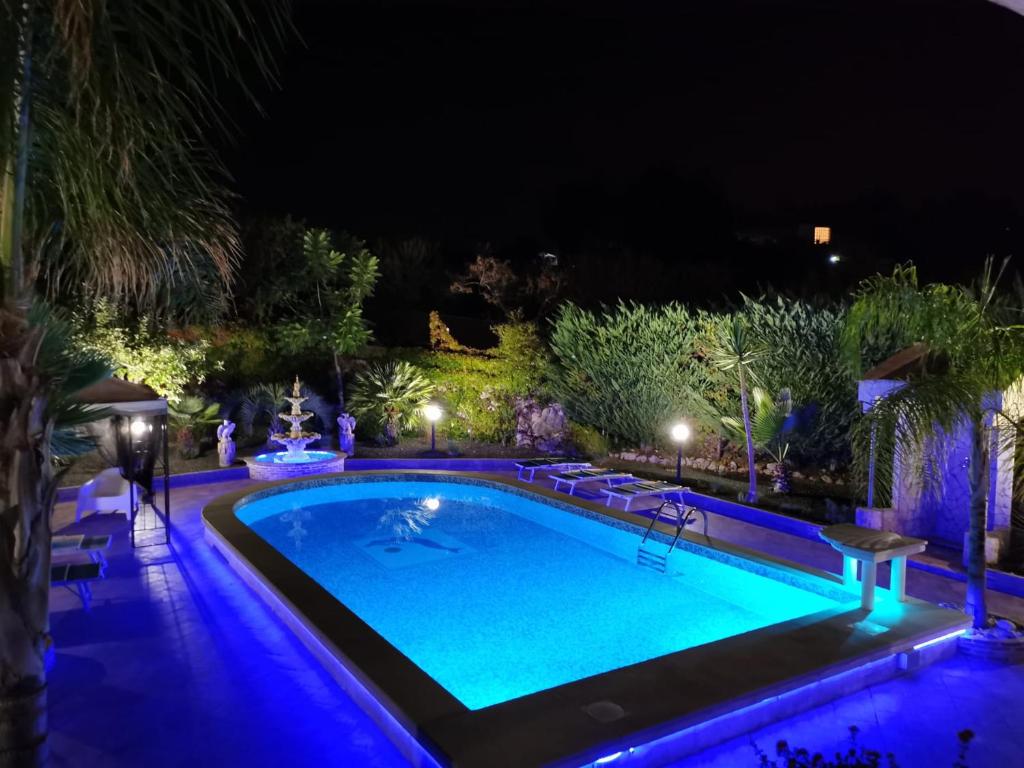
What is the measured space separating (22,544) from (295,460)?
1039 centimetres

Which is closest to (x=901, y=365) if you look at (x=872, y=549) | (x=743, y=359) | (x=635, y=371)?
(x=743, y=359)

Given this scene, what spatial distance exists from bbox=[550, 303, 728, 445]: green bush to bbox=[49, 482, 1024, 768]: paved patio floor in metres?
6.89

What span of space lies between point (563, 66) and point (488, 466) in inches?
603

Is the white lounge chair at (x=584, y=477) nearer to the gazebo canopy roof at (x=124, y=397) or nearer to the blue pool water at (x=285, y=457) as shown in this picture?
the blue pool water at (x=285, y=457)

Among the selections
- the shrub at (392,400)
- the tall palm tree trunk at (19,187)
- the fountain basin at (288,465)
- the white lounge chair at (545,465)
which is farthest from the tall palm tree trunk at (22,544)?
the shrub at (392,400)

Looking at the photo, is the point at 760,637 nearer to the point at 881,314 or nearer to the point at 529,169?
the point at 881,314

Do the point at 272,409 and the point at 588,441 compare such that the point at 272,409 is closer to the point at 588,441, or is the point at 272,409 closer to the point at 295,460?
the point at 295,460

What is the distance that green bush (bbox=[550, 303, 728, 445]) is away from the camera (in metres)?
12.9

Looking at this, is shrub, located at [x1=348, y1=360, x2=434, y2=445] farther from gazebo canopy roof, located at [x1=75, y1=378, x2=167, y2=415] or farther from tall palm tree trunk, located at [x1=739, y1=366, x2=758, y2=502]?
gazebo canopy roof, located at [x1=75, y1=378, x2=167, y2=415]

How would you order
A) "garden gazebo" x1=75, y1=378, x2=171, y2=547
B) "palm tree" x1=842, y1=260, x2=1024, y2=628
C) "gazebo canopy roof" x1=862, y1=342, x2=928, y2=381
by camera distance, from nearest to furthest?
"palm tree" x1=842, y1=260, x2=1024, y2=628 < "garden gazebo" x1=75, y1=378, x2=171, y2=547 < "gazebo canopy roof" x1=862, y1=342, x2=928, y2=381

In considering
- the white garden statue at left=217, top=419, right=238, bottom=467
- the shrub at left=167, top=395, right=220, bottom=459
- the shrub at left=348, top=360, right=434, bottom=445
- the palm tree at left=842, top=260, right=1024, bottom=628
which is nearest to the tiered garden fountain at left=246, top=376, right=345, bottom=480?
the white garden statue at left=217, top=419, right=238, bottom=467

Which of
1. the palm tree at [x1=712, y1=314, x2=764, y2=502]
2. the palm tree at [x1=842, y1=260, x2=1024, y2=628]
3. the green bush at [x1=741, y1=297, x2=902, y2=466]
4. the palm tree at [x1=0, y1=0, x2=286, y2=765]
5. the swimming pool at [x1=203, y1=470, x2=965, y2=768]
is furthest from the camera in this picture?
the green bush at [x1=741, y1=297, x2=902, y2=466]

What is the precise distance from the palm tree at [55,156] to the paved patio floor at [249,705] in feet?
5.82

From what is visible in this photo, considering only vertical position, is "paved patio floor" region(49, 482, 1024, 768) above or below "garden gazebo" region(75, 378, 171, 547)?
below
